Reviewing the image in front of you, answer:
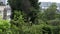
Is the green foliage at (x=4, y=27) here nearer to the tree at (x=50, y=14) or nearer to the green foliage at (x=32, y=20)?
the green foliage at (x=32, y=20)

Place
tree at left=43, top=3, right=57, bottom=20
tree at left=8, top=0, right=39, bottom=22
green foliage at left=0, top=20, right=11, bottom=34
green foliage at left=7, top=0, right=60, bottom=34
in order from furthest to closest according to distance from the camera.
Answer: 1. tree at left=8, top=0, right=39, bottom=22
2. tree at left=43, top=3, right=57, bottom=20
3. green foliage at left=7, top=0, right=60, bottom=34
4. green foliage at left=0, top=20, right=11, bottom=34

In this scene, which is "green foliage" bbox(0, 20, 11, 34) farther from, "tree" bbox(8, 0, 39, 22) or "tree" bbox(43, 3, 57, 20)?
"tree" bbox(8, 0, 39, 22)

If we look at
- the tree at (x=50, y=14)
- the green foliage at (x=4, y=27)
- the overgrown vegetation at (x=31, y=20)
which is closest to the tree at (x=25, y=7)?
the overgrown vegetation at (x=31, y=20)

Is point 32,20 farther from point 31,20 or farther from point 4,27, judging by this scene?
point 4,27

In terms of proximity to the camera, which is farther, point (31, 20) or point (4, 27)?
point (31, 20)

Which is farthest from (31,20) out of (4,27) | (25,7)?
(4,27)

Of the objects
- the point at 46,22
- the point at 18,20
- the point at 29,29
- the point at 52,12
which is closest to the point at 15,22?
the point at 18,20

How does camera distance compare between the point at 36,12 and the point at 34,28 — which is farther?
the point at 36,12

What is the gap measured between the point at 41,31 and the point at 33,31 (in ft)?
0.83

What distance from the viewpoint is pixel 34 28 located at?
4.85 meters

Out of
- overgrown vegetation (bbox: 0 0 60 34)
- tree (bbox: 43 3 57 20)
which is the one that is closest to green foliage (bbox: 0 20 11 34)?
overgrown vegetation (bbox: 0 0 60 34)

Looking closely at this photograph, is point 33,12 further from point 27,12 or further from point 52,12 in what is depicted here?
point 52,12

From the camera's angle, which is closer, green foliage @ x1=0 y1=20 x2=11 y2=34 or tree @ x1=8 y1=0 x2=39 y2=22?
green foliage @ x1=0 y1=20 x2=11 y2=34

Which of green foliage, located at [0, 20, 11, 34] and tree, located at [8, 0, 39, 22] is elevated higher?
tree, located at [8, 0, 39, 22]
